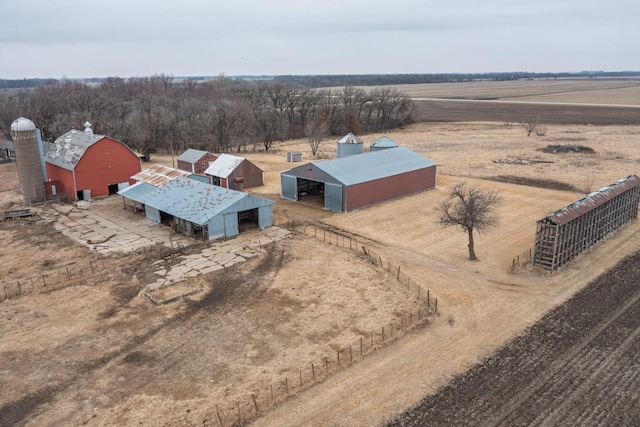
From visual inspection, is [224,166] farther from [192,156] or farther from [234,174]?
[192,156]

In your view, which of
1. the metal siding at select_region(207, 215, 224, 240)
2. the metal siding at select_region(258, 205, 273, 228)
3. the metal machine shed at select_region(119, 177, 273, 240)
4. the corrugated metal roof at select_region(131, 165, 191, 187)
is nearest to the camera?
the metal siding at select_region(207, 215, 224, 240)

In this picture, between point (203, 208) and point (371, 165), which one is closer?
point (203, 208)

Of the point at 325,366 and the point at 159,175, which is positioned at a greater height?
the point at 159,175

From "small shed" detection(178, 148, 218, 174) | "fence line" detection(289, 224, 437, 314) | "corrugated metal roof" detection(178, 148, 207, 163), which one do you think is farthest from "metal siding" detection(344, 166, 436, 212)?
"corrugated metal roof" detection(178, 148, 207, 163)

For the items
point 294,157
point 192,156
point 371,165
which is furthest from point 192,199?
point 294,157

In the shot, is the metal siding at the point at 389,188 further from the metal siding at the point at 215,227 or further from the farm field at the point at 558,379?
the farm field at the point at 558,379

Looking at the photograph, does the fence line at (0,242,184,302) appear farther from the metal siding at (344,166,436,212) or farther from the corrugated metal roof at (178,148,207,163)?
the corrugated metal roof at (178,148,207,163)

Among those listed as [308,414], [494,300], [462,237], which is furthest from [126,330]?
[462,237]

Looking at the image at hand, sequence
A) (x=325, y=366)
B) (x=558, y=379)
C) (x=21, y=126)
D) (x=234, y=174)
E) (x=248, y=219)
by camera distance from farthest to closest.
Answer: (x=234, y=174)
(x=21, y=126)
(x=248, y=219)
(x=325, y=366)
(x=558, y=379)
